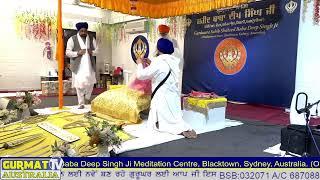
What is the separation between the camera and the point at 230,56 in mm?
6207

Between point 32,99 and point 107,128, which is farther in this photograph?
point 32,99

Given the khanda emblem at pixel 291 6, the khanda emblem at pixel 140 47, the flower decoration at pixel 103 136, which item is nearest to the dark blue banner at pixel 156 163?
the flower decoration at pixel 103 136

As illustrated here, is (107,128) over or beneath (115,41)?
beneath

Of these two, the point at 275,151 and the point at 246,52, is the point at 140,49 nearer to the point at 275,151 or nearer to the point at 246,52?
the point at 246,52

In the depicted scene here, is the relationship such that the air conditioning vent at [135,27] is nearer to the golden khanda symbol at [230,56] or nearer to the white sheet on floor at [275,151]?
the golden khanda symbol at [230,56]

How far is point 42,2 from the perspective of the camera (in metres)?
8.03

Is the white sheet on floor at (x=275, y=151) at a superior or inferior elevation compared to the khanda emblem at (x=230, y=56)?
inferior

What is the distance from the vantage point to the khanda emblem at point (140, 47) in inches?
328

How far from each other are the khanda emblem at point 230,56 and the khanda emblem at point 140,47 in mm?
2493

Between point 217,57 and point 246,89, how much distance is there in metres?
0.99

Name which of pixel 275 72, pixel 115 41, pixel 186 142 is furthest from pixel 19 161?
pixel 115 41

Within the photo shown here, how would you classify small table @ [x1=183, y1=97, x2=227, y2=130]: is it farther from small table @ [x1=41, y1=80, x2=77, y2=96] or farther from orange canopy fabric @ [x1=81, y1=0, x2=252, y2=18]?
small table @ [x1=41, y1=80, x2=77, y2=96]

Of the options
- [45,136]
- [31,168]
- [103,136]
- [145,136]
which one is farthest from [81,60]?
[31,168]

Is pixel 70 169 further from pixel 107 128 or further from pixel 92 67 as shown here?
pixel 92 67
